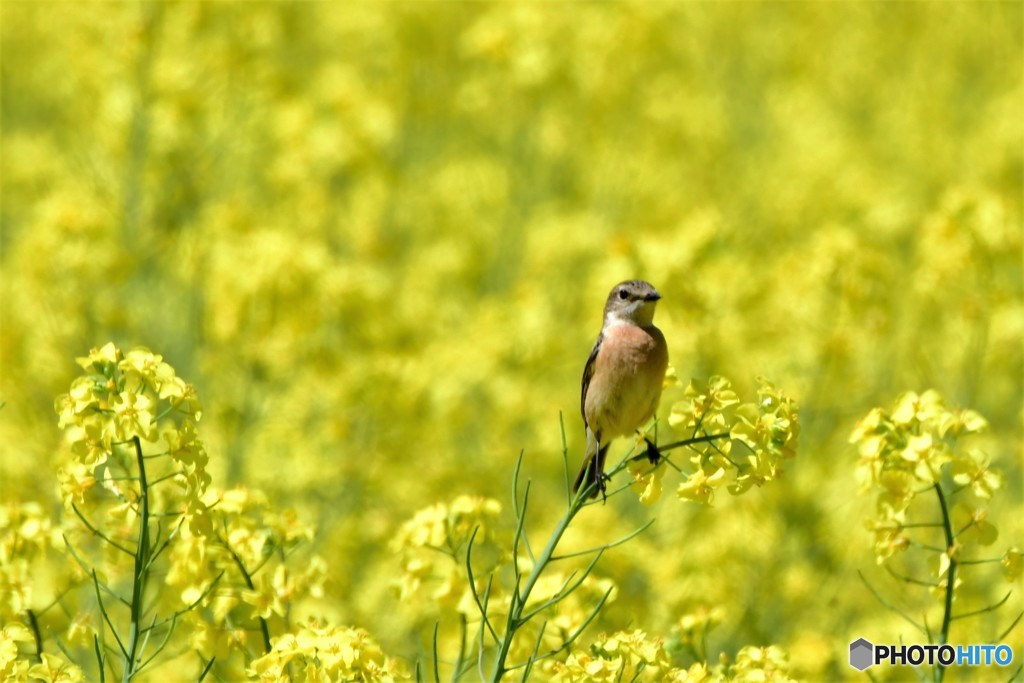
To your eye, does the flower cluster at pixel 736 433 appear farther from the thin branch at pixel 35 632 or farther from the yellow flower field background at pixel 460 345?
the thin branch at pixel 35 632

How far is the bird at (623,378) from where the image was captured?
3338 millimetres

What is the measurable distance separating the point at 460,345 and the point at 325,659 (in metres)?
4.27

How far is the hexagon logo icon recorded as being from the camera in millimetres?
3998

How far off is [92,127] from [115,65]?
779 millimetres

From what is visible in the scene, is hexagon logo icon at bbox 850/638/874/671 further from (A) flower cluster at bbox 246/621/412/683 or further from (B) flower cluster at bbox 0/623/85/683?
(B) flower cluster at bbox 0/623/85/683

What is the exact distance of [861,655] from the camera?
4.05 m

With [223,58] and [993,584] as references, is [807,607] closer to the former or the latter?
[993,584]

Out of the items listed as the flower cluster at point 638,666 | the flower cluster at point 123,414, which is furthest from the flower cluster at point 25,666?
the flower cluster at point 638,666

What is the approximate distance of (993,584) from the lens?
5277 mm

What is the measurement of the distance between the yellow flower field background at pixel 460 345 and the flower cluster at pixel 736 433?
0.5 inches

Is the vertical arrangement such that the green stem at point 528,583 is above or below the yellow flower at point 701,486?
below

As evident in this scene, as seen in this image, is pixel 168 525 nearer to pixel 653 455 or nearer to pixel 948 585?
pixel 653 455

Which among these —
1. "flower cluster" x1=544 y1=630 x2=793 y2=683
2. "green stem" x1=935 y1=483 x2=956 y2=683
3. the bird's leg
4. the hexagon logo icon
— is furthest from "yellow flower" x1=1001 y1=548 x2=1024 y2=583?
the hexagon logo icon

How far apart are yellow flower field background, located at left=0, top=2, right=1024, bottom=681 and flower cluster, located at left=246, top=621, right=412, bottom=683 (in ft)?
0.04
